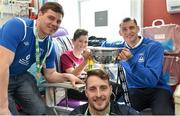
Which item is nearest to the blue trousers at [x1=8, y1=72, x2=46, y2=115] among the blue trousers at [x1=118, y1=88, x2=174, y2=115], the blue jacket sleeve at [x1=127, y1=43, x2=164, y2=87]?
the blue trousers at [x1=118, y1=88, x2=174, y2=115]

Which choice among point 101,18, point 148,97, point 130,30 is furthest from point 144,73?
point 101,18

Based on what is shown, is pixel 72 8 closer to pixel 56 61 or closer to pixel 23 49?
pixel 56 61

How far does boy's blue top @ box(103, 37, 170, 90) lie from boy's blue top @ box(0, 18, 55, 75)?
71 cm

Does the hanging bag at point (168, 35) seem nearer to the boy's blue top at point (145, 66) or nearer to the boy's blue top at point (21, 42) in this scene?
the boy's blue top at point (145, 66)

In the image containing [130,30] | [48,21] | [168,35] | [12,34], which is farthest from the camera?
[168,35]

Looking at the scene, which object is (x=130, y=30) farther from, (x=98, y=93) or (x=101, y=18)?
(x=101, y=18)

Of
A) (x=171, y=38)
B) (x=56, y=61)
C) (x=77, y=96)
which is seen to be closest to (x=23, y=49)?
(x=56, y=61)

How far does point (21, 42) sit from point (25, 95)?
1.32ft

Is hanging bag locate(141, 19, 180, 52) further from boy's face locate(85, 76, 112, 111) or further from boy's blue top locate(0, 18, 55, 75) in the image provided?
boy's face locate(85, 76, 112, 111)

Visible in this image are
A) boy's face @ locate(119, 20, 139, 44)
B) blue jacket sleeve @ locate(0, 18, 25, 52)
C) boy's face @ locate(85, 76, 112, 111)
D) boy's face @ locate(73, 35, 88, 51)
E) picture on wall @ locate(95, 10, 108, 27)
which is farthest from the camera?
picture on wall @ locate(95, 10, 108, 27)

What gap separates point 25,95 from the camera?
2.03 metres

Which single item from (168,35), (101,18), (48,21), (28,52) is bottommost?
(28,52)

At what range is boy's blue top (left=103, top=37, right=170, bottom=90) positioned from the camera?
2195mm

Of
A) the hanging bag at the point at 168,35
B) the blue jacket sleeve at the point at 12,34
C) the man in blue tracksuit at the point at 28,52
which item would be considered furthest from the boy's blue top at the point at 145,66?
the blue jacket sleeve at the point at 12,34
